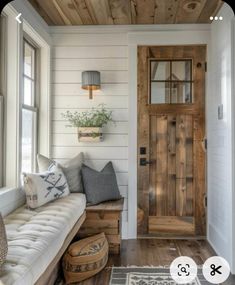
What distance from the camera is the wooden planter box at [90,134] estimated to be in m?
3.43

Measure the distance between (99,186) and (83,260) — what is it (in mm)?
921

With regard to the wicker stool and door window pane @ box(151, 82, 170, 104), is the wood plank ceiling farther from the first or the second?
the wicker stool

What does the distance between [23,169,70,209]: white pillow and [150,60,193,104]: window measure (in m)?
1.38

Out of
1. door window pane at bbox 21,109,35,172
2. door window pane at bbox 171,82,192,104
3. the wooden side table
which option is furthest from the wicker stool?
door window pane at bbox 171,82,192,104

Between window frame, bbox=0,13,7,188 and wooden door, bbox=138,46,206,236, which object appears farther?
wooden door, bbox=138,46,206,236

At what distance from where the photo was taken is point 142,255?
3.01 meters

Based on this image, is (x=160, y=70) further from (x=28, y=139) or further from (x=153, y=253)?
(x=153, y=253)

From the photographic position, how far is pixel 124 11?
3162 millimetres

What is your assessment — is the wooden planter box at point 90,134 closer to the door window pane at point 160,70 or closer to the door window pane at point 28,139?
the door window pane at point 28,139

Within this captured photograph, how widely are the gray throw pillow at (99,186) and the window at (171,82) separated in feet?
3.19

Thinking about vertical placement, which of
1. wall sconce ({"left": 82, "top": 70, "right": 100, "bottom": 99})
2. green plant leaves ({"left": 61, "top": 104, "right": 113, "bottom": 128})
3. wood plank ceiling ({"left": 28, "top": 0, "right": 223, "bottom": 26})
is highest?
wood plank ceiling ({"left": 28, "top": 0, "right": 223, "bottom": 26})

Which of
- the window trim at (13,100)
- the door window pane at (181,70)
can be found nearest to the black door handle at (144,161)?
the door window pane at (181,70)

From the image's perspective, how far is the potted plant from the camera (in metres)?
3.43

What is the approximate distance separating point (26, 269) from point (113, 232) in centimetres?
163
